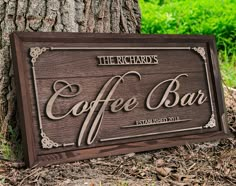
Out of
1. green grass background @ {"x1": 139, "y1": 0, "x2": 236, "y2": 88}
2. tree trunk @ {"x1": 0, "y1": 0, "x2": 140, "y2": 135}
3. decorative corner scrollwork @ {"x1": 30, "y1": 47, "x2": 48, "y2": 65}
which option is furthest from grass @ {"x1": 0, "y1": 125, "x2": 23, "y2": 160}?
green grass background @ {"x1": 139, "y1": 0, "x2": 236, "y2": 88}

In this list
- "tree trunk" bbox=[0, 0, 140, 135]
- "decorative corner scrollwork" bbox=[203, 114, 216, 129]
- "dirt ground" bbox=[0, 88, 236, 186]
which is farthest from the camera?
"decorative corner scrollwork" bbox=[203, 114, 216, 129]

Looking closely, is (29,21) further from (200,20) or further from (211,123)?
(200,20)

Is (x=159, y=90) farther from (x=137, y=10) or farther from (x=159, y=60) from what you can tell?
(x=137, y=10)

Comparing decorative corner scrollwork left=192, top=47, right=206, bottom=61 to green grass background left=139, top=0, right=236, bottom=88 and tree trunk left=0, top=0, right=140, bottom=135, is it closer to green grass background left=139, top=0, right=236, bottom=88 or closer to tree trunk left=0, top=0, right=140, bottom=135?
tree trunk left=0, top=0, right=140, bottom=135

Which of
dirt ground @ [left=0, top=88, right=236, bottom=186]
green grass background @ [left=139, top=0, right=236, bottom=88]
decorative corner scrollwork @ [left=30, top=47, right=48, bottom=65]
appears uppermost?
green grass background @ [left=139, top=0, right=236, bottom=88]

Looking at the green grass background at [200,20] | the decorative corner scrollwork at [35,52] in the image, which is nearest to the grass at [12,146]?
the decorative corner scrollwork at [35,52]

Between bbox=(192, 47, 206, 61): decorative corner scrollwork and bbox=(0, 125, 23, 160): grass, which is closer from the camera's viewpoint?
bbox=(0, 125, 23, 160): grass

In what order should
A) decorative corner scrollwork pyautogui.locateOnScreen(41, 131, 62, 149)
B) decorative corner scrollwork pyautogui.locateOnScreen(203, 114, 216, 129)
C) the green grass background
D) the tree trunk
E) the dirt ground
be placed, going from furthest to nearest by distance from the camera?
the green grass background
decorative corner scrollwork pyautogui.locateOnScreen(203, 114, 216, 129)
the tree trunk
decorative corner scrollwork pyautogui.locateOnScreen(41, 131, 62, 149)
the dirt ground

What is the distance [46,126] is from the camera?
8.67ft

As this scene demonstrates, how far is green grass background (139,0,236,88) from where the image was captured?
5871mm

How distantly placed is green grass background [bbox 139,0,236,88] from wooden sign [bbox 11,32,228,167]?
8.03 feet

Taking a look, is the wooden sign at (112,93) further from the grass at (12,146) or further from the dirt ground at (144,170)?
the grass at (12,146)

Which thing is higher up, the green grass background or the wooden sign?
the green grass background

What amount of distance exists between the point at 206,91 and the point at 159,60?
385 millimetres
